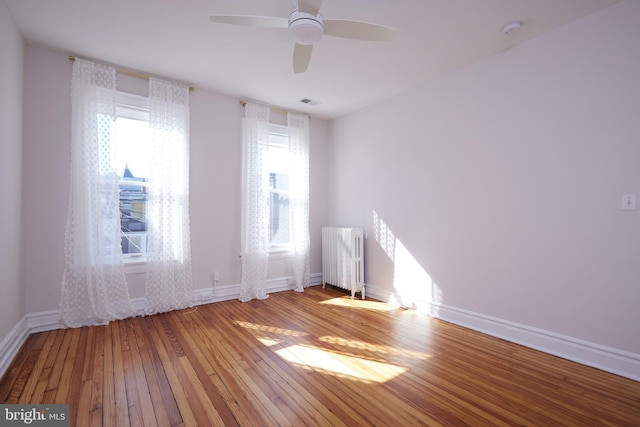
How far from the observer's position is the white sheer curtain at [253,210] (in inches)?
158

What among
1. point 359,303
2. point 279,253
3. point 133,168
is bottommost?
point 359,303

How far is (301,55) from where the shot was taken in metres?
2.32

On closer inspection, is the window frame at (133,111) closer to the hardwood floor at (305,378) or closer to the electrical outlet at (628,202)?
the hardwood floor at (305,378)

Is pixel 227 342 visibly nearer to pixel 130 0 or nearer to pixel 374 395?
pixel 374 395

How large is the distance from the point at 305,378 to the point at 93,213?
8.79 feet

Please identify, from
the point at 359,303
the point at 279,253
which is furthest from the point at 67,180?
the point at 359,303

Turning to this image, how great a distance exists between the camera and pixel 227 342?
8.75 ft

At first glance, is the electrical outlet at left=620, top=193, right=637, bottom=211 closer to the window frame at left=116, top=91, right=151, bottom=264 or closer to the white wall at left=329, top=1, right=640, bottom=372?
the white wall at left=329, top=1, right=640, bottom=372

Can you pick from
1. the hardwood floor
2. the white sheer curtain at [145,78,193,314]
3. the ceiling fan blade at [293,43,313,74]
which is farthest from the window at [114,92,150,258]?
the ceiling fan blade at [293,43,313,74]

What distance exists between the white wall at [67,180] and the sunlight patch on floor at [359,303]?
0.95 meters

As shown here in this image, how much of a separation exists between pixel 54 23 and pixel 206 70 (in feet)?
4.11

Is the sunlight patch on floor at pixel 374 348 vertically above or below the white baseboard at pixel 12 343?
below

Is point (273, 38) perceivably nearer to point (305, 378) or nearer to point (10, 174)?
point (10, 174)

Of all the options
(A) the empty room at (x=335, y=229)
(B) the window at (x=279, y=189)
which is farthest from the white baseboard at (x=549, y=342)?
(B) the window at (x=279, y=189)
